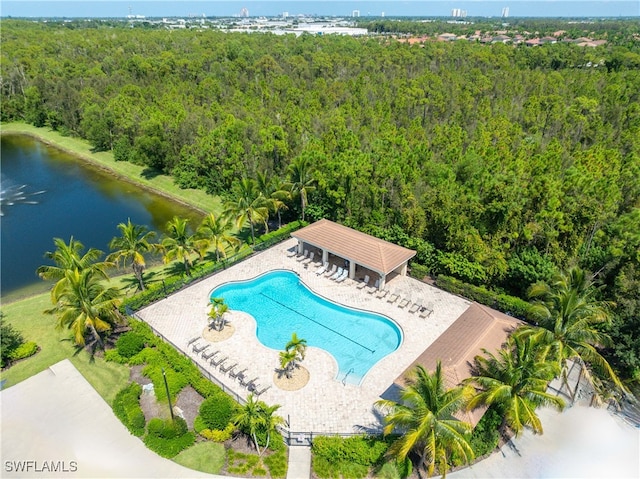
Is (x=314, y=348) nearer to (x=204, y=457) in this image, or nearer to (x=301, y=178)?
(x=204, y=457)

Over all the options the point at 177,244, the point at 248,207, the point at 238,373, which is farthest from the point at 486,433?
the point at 248,207

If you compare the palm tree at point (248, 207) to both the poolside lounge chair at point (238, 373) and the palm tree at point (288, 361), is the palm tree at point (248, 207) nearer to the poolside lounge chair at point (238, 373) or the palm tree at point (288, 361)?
the poolside lounge chair at point (238, 373)

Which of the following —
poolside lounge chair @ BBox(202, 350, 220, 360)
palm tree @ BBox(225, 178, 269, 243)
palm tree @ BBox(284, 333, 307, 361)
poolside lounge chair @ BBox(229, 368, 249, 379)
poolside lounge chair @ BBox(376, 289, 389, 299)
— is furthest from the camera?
palm tree @ BBox(225, 178, 269, 243)

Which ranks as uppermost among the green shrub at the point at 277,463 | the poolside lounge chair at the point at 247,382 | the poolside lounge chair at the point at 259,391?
the poolside lounge chair at the point at 247,382

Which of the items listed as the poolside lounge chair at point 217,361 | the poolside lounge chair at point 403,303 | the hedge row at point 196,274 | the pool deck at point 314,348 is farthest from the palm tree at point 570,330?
the hedge row at point 196,274

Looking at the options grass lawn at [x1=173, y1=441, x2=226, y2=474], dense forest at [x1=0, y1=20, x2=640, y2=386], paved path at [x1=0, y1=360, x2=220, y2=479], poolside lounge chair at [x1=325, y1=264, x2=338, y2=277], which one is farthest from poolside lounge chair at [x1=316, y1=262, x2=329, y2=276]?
paved path at [x1=0, y1=360, x2=220, y2=479]

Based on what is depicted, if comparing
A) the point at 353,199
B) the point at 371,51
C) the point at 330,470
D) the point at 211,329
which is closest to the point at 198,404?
the point at 211,329

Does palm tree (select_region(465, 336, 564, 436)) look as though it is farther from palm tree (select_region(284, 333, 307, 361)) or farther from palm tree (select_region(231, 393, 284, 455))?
palm tree (select_region(284, 333, 307, 361))
